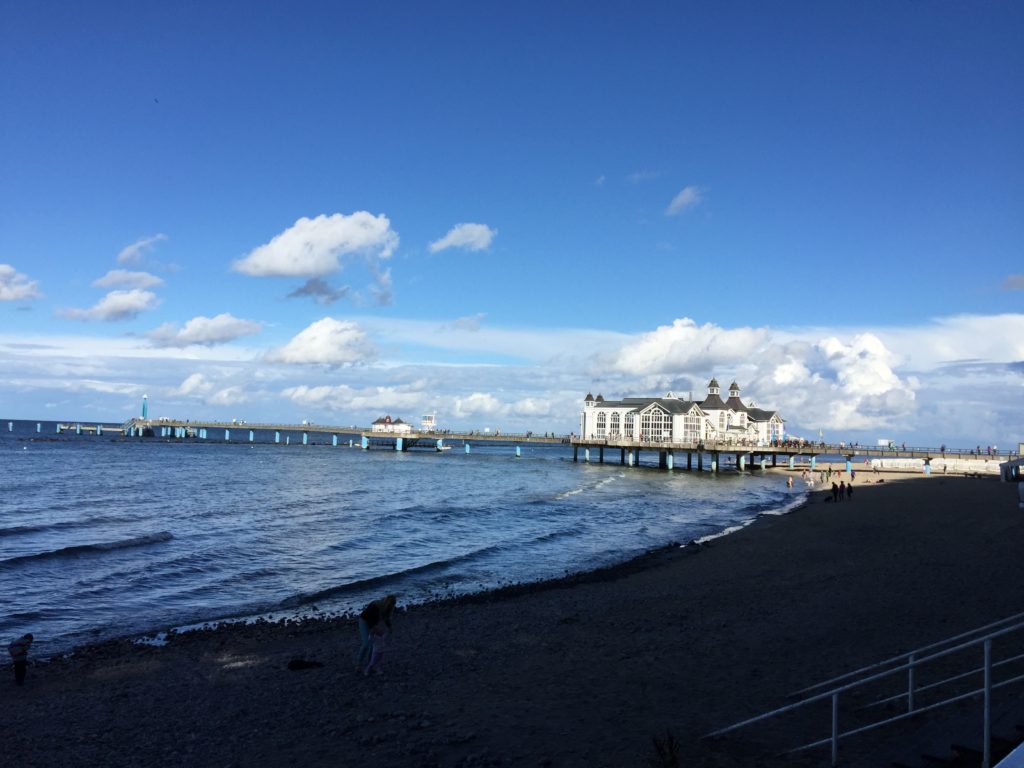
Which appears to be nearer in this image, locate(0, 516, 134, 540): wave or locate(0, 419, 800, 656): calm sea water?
locate(0, 419, 800, 656): calm sea water

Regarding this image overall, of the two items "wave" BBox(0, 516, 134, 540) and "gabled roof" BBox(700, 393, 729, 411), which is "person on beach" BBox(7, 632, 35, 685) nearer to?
"wave" BBox(0, 516, 134, 540)

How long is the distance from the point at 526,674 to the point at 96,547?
807 inches

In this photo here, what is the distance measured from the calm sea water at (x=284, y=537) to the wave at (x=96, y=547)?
64 millimetres

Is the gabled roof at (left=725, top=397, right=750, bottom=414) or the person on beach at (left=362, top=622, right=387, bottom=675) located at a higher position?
the gabled roof at (left=725, top=397, right=750, bottom=414)

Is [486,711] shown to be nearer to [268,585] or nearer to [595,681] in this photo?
[595,681]

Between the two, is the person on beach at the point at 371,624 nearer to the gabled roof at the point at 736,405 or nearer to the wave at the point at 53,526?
the wave at the point at 53,526

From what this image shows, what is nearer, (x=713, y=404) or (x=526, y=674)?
(x=526, y=674)

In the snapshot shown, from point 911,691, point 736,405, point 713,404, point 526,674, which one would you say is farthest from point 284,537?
point 736,405

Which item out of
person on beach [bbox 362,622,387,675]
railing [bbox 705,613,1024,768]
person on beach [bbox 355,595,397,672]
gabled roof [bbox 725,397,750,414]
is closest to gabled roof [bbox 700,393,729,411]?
gabled roof [bbox 725,397,750,414]

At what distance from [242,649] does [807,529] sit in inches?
952

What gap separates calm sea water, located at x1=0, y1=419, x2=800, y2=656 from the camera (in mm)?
18891

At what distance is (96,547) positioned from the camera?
25.5m

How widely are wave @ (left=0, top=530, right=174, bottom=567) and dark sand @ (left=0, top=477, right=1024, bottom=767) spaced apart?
10.9 metres

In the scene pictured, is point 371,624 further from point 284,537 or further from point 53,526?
point 53,526
